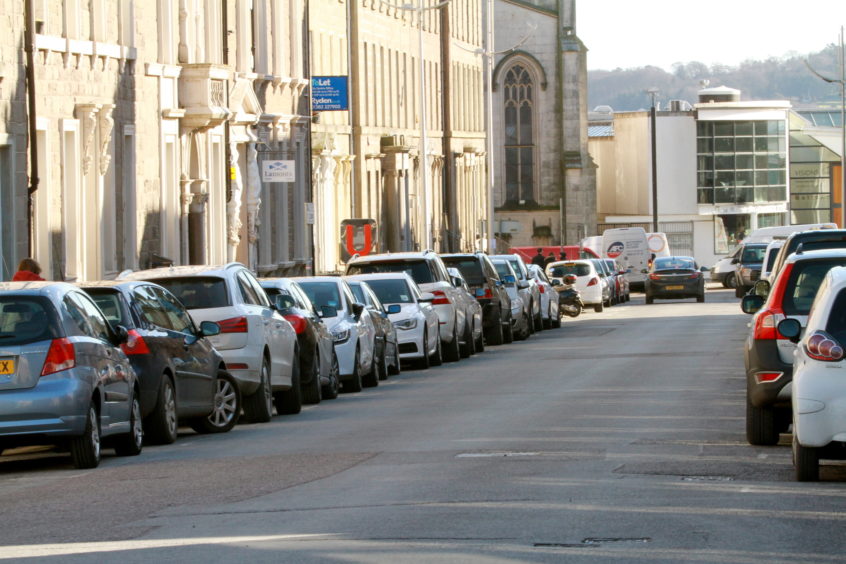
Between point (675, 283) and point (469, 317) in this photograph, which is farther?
point (675, 283)

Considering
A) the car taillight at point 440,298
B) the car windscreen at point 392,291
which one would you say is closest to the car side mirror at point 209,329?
the car windscreen at point 392,291

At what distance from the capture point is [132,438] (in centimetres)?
1597

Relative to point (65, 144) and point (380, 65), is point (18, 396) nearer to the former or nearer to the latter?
point (65, 144)

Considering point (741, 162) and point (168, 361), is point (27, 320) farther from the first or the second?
point (741, 162)

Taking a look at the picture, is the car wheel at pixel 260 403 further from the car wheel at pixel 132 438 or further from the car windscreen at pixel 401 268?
the car windscreen at pixel 401 268

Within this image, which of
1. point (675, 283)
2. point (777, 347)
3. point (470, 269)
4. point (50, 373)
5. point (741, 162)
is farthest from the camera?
point (741, 162)

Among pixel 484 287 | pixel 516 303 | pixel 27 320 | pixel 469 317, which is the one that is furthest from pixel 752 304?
pixel 516 303

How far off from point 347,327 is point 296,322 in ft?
7.80

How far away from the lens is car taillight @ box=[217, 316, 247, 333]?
19.3 m

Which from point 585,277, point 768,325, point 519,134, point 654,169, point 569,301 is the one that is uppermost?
point 519,134

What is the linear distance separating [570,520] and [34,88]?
19.5 m

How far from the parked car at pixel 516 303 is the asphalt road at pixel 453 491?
1664 centimetres

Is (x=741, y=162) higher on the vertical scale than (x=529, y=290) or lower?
higher

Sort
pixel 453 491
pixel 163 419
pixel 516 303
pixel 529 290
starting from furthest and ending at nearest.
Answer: pixel 529 290, pixel 516 303, pixel 163 419, pixel 453 491
